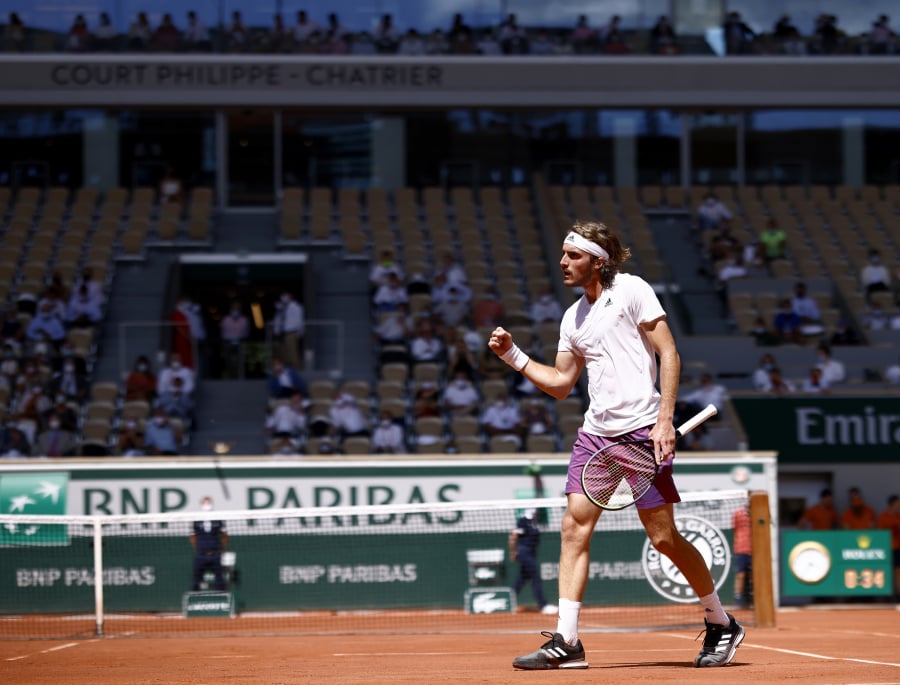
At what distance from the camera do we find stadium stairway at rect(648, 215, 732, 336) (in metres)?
22.3

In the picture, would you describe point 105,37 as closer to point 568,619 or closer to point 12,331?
point 12,331

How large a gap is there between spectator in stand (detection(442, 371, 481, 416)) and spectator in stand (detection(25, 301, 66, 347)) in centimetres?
590

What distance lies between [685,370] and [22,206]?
1266 centimetres

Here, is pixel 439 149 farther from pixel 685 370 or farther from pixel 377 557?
pixel 377 557

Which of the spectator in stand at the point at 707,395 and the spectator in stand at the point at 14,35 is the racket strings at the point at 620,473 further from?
the spectator in stand at the point at 14,35

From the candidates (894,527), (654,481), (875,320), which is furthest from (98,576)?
(875,320)

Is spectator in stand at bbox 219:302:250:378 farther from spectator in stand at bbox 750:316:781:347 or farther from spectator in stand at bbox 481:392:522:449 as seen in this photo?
spectator in stand at bbox 750:316:781:347

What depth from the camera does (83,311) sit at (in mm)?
21703

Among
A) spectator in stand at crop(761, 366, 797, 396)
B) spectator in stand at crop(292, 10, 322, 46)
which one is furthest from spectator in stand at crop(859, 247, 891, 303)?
spectator in stand at crop(292, 10, 322, 46)

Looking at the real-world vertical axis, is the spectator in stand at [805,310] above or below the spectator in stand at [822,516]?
above

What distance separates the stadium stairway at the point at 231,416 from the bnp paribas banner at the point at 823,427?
6.78 metres

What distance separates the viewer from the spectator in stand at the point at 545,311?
21844mm

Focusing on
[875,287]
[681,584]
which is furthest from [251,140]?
[681,584]

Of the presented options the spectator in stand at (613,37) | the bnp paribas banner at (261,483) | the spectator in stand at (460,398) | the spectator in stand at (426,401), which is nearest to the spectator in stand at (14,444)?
the bnp paribas banner at (261,483)
